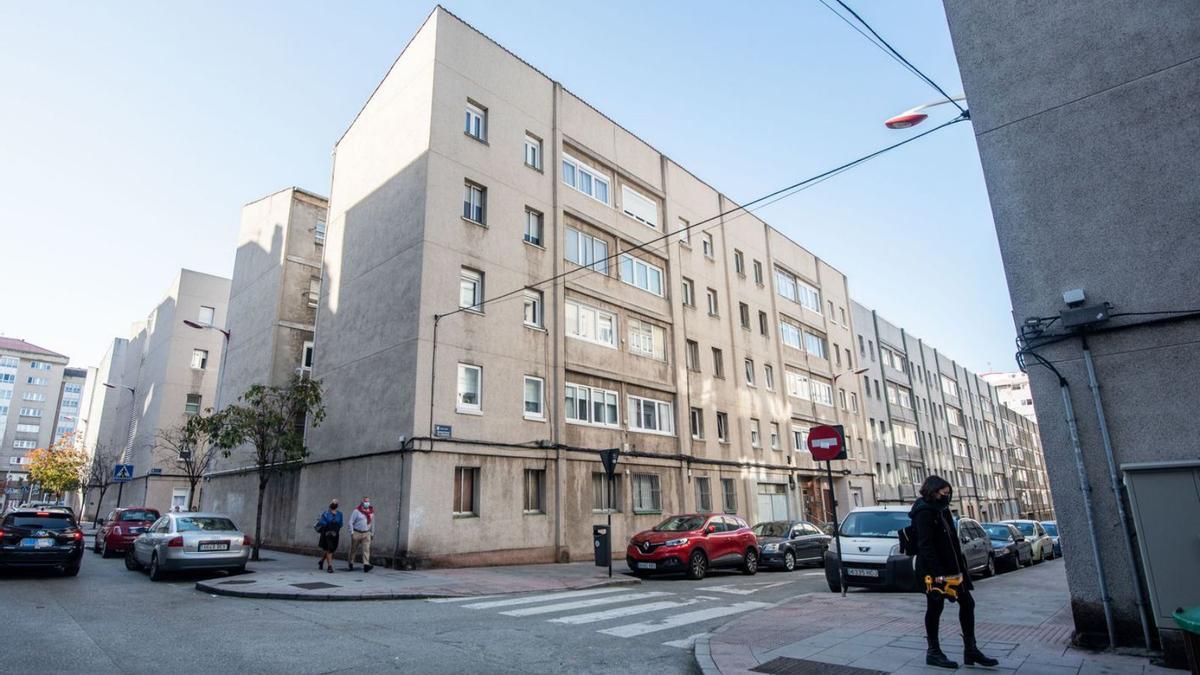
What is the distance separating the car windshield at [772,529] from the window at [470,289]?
10735 millimetres

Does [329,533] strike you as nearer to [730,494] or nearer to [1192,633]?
[1192,633]

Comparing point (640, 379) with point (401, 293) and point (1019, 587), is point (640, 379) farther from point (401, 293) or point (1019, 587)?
point (1019, 587)

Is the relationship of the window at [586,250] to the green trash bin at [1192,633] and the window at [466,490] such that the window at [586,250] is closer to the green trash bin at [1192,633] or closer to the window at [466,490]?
the window at [466,490]

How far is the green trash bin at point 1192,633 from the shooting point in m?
3.66

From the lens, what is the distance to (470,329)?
18812 mm

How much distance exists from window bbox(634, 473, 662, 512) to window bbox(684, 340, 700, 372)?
594 centimetres

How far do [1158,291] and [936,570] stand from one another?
3.78 meters

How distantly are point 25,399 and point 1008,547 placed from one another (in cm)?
14242

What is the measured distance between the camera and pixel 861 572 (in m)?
12.3

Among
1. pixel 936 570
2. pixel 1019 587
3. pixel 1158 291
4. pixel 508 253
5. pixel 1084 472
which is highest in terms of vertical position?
pixel 508 253

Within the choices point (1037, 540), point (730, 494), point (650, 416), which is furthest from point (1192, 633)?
point (1037, 540)

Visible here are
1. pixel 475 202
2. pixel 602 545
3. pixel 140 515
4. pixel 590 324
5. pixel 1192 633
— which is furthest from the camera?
pixel 590 324

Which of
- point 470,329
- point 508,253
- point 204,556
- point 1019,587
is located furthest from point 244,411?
point 1019,587

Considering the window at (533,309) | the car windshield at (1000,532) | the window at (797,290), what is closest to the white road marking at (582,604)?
the window at (533,309)
